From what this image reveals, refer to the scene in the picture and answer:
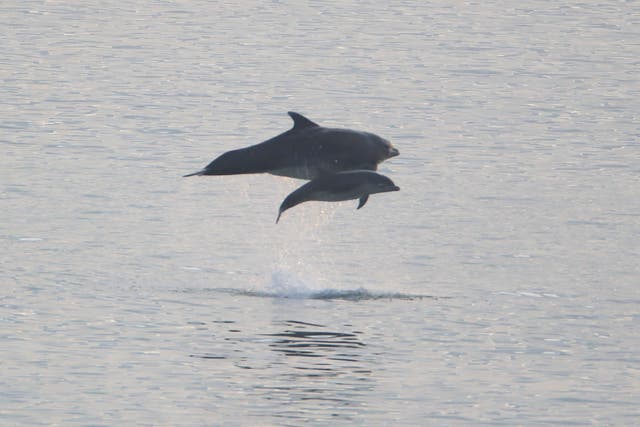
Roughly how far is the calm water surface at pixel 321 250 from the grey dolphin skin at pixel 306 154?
256cm

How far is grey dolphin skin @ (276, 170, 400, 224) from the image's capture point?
101ft

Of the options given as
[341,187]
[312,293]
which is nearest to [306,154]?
[341,187]

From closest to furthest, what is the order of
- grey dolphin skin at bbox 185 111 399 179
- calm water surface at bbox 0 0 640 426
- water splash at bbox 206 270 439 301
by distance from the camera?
calm water surface at bbox 0 0 640 426, grey dolphin skin at bbox 185 111 399 179, water splash at bbox 206 270 439 301

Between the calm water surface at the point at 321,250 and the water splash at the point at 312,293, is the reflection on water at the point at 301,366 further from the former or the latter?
the water splash at the point at 312,293

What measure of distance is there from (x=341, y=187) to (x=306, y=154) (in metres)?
0.93

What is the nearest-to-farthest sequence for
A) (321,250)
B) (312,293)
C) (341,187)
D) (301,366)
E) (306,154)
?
(301,366), (341,187), (306,154), (312,293), (321,250)

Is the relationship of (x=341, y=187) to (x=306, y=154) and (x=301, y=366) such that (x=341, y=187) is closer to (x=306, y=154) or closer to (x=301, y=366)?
(x=306, y=154)

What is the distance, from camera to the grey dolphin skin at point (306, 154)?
30844 mm

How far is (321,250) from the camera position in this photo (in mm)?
38875

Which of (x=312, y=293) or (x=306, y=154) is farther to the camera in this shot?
(x=312, y=293)

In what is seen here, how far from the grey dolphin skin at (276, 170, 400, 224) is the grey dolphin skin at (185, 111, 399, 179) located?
1.55ft

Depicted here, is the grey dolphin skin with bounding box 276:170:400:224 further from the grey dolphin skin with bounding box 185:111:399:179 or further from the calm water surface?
the calm water surface

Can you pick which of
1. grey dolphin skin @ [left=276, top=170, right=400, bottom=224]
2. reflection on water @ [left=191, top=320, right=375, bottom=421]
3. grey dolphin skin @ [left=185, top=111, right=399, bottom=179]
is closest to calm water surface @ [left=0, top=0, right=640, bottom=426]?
reflection on water @ [left=191, top=320, right=375, bottom=421]

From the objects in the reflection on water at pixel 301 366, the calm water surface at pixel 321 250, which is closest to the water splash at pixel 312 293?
the calm water surface at pixel 321 250
